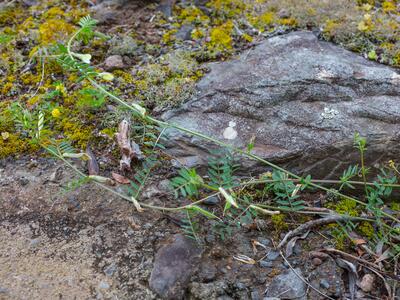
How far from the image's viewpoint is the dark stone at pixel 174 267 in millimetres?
2330

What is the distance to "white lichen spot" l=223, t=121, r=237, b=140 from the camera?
9.96 ft

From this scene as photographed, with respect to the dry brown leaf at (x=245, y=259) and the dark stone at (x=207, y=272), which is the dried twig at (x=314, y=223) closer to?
the dry brown leaf at (x=245, y=259)

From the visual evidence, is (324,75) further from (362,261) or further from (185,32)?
(362,261)

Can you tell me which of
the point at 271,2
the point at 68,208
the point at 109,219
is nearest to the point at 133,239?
the point at 109,219

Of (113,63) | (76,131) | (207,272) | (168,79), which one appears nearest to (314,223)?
(207,272)

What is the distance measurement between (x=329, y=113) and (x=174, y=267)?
1505mm

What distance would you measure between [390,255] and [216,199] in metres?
1.03

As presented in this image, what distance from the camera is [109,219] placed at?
8.71 ft

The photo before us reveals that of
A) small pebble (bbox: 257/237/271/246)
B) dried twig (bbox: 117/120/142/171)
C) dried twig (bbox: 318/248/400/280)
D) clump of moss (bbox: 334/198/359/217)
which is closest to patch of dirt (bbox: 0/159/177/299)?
dried twig (bbox: 117/120/142/171)

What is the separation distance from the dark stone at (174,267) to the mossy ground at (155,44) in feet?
3.30

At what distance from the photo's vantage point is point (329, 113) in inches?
123

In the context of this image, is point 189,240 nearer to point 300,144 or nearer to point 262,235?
point 262,235

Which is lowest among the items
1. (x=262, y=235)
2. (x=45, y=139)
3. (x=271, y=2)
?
(x=262, y=235)

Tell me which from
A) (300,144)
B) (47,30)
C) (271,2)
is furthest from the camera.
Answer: (271,2)
